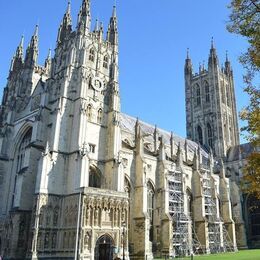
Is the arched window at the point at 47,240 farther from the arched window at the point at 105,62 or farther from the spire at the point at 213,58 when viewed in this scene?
the spire at the point at 213,58

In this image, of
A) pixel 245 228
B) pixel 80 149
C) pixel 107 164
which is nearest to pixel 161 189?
pixel 107 164

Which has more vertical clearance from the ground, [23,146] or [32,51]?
[32,51]

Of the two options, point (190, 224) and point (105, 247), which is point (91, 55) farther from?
point (190, 224)

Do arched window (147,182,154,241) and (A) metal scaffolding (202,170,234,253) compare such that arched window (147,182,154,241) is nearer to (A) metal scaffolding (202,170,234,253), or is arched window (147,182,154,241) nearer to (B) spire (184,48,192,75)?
(A) metal scaffolding (202,170,234,253)

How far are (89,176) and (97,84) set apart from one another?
39.5 feet

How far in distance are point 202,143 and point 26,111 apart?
147 ft

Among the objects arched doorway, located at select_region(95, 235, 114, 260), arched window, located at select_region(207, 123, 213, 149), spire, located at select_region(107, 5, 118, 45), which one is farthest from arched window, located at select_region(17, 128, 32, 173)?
arched window, located at select_region(207, 123, 213, 149)

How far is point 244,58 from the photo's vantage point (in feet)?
47.7

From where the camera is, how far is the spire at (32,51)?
47.4 m

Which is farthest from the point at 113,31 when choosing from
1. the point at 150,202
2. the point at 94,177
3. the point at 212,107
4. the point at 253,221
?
the point at 253,221

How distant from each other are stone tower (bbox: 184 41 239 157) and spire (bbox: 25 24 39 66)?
42777 millimetres

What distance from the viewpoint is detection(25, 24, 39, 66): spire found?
4744 cm

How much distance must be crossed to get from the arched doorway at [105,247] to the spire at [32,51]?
28.5 m

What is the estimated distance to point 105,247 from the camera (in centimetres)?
3281
